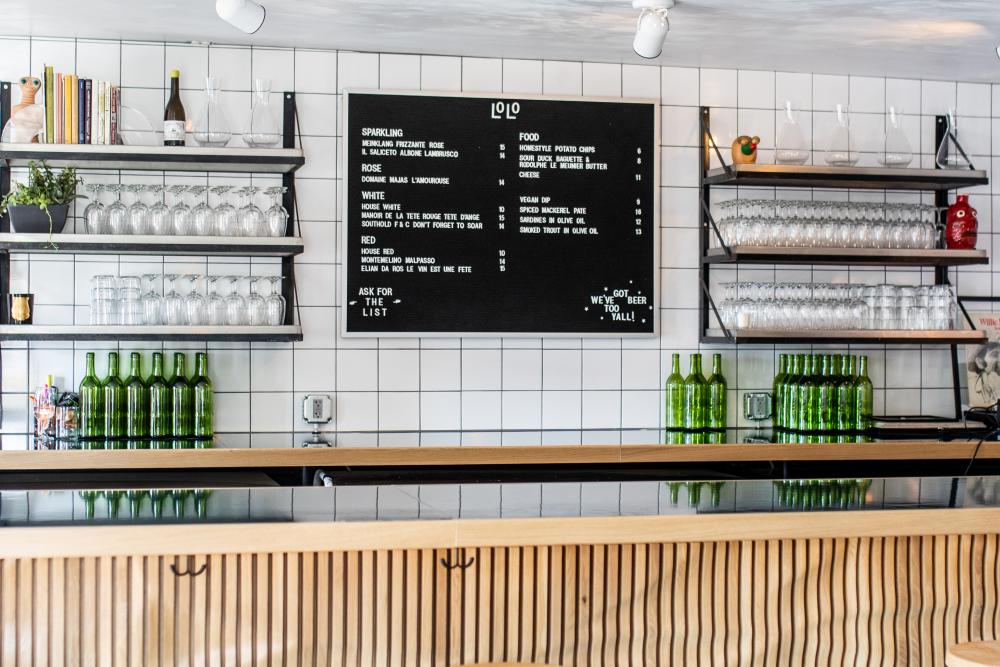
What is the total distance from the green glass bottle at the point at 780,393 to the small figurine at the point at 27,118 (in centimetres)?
320

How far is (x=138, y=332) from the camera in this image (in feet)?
13.4

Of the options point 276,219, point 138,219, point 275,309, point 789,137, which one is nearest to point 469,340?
point 275,309

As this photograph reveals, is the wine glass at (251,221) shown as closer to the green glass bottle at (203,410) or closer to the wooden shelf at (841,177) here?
the green glass bottle at (203,410)

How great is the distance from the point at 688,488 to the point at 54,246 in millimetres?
2601

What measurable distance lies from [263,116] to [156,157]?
19.9 inches

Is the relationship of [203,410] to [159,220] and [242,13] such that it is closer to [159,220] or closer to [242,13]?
[159,220]

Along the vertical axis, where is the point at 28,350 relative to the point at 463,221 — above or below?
below

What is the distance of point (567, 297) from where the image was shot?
4.75 meters

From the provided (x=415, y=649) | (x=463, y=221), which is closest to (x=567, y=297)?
(x=463, y=221)

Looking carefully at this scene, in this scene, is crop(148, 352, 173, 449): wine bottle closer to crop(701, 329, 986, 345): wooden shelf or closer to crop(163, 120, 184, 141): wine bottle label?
crop(163, 120, 184, 141): wine bottle label

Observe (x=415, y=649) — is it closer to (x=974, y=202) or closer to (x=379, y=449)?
(x=379, y=449)

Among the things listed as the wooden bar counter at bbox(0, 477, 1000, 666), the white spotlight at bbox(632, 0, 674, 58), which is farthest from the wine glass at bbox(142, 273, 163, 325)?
the white spotlight at bbox(632, 0, 674, 58)

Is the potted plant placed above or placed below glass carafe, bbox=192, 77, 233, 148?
below

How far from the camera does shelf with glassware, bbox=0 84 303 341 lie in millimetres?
4090
